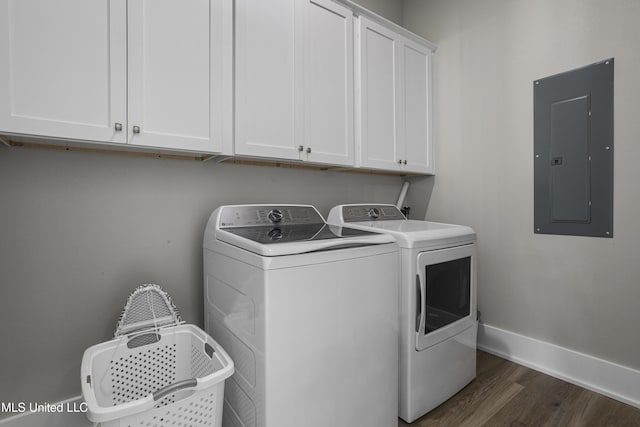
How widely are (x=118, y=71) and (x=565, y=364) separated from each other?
9.43 ft

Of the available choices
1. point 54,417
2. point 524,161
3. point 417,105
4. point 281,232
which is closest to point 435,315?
point 281,232

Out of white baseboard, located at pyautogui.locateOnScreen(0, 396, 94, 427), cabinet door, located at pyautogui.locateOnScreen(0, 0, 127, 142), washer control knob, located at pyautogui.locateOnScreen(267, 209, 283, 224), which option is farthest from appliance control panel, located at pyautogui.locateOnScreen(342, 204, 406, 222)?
white baseboard, located at pyautogui.locateOnScreen(0, 396, 94, 427)

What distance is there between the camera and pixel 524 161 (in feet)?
6.78

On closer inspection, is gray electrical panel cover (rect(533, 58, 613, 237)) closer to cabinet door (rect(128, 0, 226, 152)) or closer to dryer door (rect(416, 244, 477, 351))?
dryer door (rect(416, 244, 477, 351))

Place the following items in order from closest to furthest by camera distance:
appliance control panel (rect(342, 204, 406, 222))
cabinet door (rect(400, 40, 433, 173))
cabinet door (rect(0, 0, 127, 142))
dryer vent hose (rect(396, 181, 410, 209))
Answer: cabinet door (rect(0, 0, 127, 142)) < appliance control panel (rect(342, 204, 406, 222)) < cabinet door (rect(400, 40, 433, 173)) < dryer vent hose (rect(396, 181, 410, 209))

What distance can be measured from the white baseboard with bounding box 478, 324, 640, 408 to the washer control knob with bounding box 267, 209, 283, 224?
177 cm

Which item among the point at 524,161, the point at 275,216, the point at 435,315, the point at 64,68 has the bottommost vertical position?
the point at 435,315

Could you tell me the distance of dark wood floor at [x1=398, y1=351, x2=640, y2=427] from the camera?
1537mm

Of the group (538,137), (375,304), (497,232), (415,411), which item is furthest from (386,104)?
(415,411)

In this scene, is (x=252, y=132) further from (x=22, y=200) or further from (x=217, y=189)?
(x=22, y=200)

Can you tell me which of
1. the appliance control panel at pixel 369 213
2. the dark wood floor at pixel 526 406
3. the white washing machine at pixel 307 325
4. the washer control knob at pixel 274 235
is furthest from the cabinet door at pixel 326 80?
the dark wood floor at pixel 526 406

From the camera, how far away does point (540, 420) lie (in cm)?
154

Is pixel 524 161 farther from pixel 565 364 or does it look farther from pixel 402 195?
pixel 565 364

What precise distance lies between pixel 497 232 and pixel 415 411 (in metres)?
1.36
